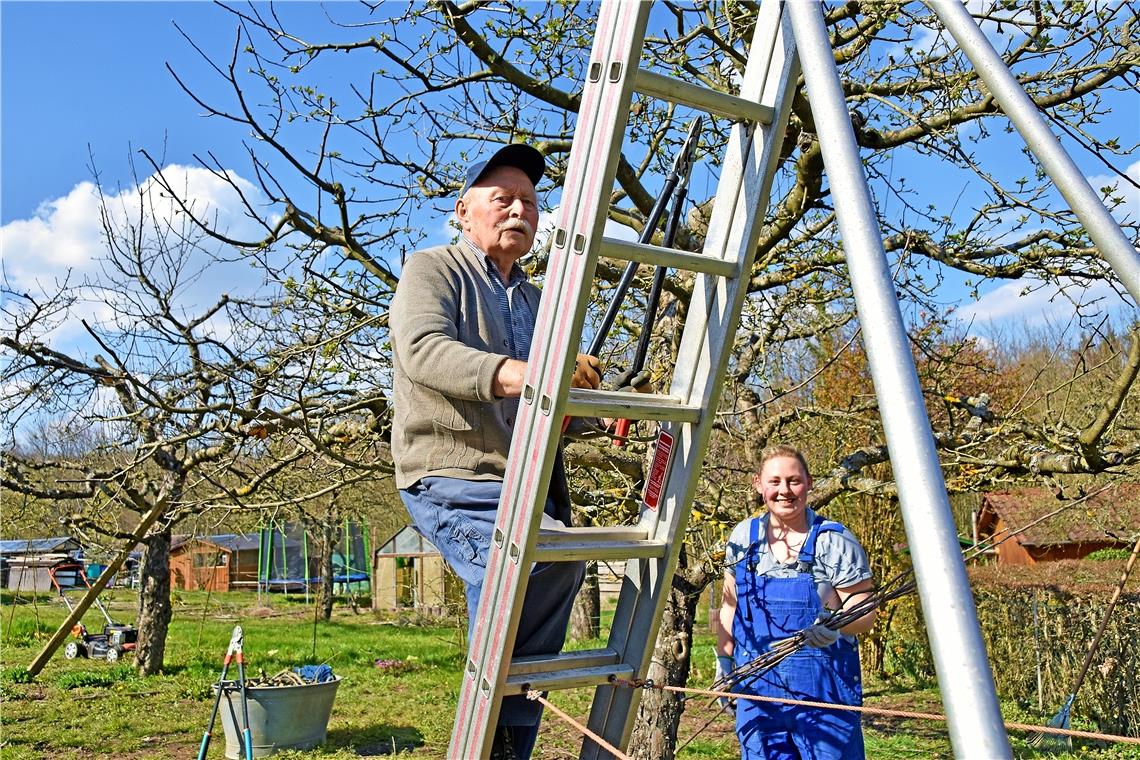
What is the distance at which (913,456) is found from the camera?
117 cm

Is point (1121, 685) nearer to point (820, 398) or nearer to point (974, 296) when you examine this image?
point (974, 296)

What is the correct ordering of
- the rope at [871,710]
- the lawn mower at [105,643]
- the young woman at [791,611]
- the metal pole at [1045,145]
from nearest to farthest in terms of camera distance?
the metal pole at [1045,145] < the rope at [871,710] < the young woman at [791,611] < the lawn mower at [105,643]

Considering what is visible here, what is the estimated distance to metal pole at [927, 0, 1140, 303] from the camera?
1.56 metres

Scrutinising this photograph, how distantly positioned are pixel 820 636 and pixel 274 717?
18.3 ft

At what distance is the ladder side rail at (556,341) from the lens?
5.95 feet

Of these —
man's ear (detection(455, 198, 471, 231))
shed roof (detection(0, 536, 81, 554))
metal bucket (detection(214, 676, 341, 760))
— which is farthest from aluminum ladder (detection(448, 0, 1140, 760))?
shed roof (detection(0, 536, 81, 554))

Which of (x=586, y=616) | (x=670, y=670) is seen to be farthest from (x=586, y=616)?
(x=670, y=670)

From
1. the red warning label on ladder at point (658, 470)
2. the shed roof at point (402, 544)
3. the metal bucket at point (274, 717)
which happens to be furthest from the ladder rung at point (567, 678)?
the shed roof at point (402, 544)

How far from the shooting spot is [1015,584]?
1007cm

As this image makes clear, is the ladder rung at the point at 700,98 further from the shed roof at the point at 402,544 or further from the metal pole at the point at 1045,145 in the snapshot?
the shed roof at the point at 402,544

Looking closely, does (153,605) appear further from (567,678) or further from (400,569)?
(400,569)

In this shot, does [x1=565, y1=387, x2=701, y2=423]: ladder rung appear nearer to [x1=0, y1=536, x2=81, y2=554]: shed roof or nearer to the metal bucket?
the metal bucket

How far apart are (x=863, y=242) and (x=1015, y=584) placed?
9953 mm

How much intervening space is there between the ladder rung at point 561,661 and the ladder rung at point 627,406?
0.59m
